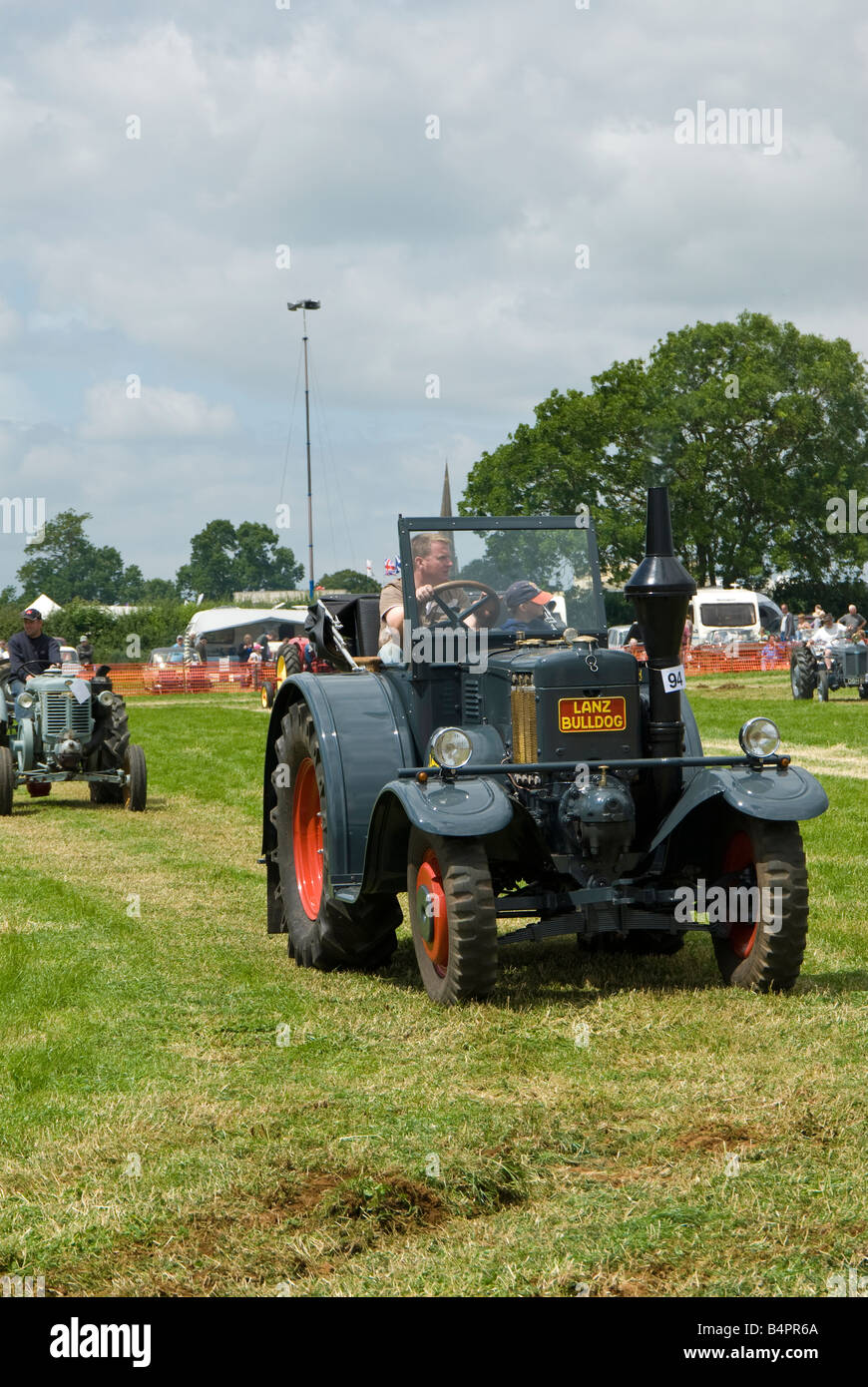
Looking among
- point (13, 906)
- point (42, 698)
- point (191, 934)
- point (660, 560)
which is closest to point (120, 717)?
point (42, 698)

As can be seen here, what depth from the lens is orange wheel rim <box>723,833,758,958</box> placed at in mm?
6188

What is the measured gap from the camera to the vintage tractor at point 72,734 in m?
14.4

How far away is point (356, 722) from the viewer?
6859 millimetres

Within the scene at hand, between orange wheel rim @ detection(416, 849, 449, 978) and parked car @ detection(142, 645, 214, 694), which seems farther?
parked car @ detection(142, 645, 214, 694)

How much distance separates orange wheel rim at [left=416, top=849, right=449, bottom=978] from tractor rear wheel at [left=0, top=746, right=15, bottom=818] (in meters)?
8.39

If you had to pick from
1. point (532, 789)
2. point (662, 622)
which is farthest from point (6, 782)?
point (662, 622)

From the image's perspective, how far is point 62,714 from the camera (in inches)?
570

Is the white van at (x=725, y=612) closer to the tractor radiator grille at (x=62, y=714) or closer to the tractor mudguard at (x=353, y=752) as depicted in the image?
the tractor radiator grille at (x=62, y=714)

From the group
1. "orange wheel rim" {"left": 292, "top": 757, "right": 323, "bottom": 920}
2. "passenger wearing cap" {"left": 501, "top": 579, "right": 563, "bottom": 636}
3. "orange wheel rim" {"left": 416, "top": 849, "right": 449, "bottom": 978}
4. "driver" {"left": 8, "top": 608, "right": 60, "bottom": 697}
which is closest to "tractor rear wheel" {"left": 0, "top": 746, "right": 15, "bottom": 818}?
"driver" {"left": 8, "top": 608, "right": 60, "bottom": 697}

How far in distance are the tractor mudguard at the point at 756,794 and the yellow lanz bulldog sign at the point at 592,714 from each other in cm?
41

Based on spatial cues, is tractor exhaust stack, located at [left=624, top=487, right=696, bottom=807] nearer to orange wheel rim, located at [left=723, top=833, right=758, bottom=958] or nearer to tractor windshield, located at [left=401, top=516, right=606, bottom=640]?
orange wheel rim, located at [left=723, top=833, right=758, bottom=958]

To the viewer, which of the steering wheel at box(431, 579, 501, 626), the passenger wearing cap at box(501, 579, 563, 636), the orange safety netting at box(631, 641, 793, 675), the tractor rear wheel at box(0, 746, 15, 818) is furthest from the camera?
the orange safety netting at box(631, 641, 793, 675)

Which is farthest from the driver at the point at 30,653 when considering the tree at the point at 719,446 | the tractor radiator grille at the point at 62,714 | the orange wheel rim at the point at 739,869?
the tree at the point at 719,446

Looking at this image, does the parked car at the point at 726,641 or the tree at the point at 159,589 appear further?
the tree at the point at 159,589
